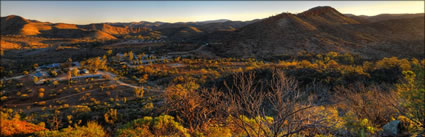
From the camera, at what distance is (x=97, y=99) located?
26.7 m

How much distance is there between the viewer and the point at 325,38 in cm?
6519

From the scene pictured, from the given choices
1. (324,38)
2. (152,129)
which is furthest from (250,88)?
(324,38)

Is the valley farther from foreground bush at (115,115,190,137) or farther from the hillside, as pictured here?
the hillside

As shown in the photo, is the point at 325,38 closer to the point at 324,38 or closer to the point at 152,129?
the point at 324,38

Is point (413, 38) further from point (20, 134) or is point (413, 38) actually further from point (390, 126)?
point (20, 134)

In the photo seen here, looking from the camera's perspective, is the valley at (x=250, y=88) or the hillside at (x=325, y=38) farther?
the hillside at (x=325, y=38)

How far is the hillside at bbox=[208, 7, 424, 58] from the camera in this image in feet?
186

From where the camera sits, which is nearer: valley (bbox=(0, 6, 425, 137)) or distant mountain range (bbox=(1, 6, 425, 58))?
valley (bbox=(0, 6, 425, 137))

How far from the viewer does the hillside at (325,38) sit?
5672 centimetres

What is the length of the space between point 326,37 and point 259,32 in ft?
75.6

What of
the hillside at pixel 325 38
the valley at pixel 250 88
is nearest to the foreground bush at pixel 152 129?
the valley at pixel 250 88

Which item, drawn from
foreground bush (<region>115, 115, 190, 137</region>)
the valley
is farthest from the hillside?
foreground bush (<region>115, 115, 190, 137</region>)

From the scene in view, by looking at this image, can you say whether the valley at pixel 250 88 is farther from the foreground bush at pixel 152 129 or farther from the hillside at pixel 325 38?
the hillside at pixel 325 38

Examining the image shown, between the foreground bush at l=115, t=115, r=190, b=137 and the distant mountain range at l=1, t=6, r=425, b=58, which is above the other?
the distant mountain range at l=1, t=6, r=425, b=58
